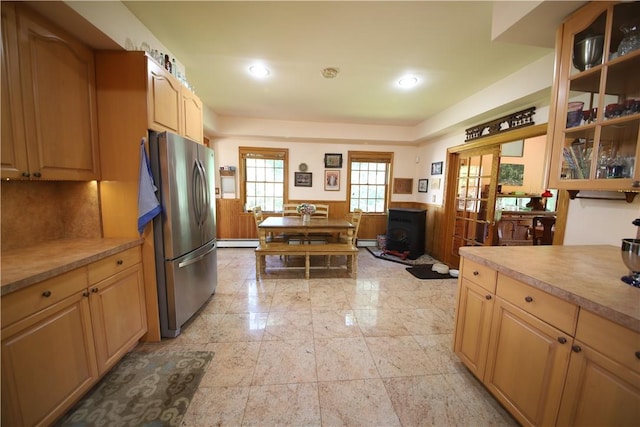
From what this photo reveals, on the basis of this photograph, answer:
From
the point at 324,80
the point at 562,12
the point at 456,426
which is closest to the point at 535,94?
the point at 562,12

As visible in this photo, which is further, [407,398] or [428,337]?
[428,337]

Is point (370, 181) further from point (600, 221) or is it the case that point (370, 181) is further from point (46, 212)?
point (46, 212)

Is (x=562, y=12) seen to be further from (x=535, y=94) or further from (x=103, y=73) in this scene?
(x=103, y=73)

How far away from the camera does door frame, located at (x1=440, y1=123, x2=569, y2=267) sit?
1939 mm

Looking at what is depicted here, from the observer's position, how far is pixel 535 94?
2260 mm

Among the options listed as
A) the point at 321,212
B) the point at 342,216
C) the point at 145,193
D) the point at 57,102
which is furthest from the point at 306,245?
the point at 57,102

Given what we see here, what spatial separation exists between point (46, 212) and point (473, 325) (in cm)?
313

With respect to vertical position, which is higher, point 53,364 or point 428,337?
point 53,364

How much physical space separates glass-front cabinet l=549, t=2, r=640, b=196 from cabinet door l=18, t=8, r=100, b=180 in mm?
3114

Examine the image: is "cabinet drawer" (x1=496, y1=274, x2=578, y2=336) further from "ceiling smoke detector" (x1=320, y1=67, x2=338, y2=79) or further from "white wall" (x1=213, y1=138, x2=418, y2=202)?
"white wall" (x1=213, y1=138, x2=418, y2=202)

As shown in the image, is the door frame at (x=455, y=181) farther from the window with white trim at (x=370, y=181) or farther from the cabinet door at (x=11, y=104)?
the cabinet door at (x=11, y=104)

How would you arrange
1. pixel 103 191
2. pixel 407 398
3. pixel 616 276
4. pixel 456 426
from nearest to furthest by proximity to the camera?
pixel 616 276 < pixel 456 426 < pixel 407 398 < pixel 103 191

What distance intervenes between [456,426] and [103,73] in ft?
10.8

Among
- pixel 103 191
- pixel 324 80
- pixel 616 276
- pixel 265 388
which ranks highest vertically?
pixel 324 80
